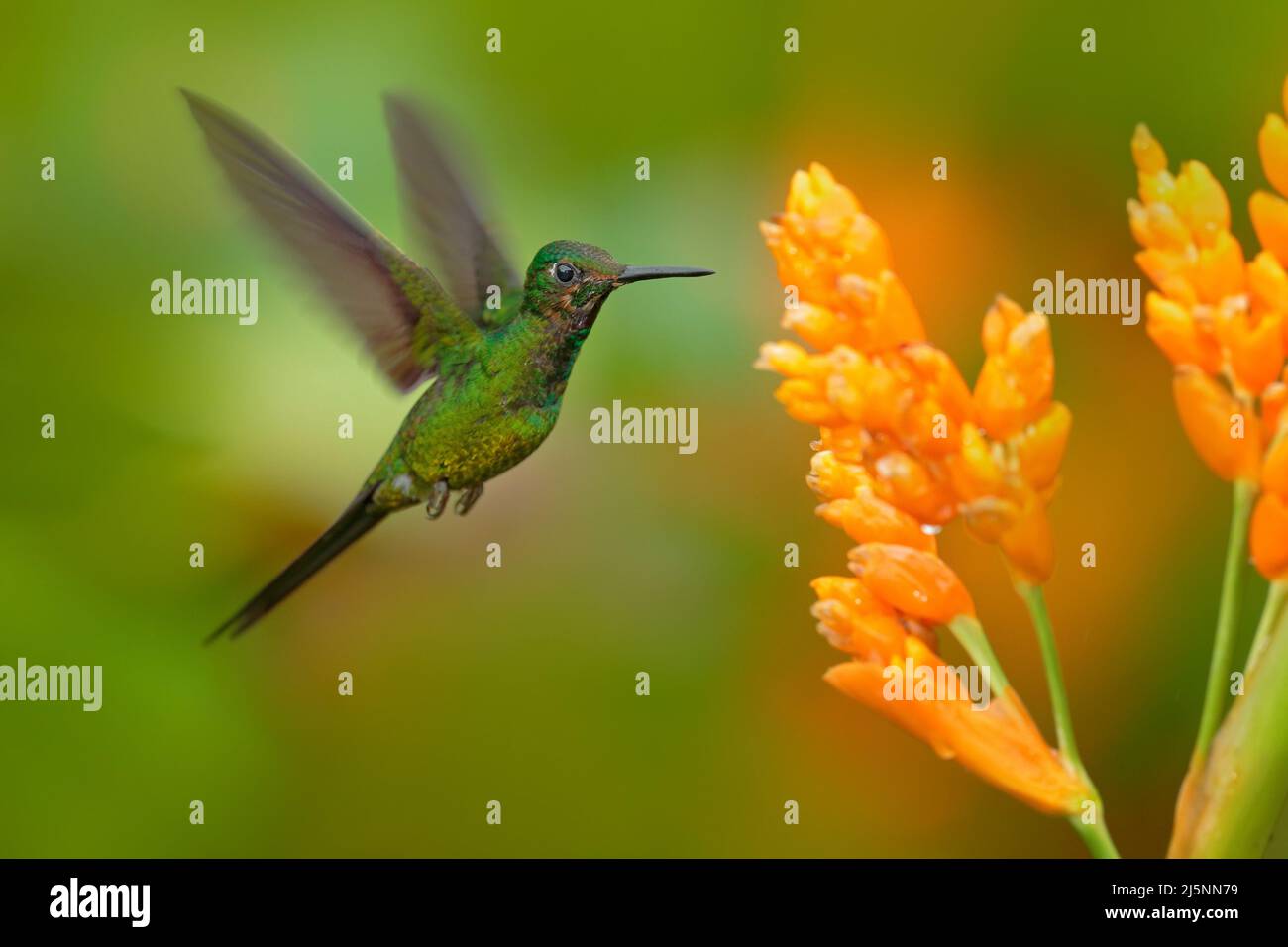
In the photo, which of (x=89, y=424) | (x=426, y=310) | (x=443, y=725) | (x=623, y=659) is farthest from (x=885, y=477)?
(x=89, y=424)

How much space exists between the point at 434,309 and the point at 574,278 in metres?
0.33

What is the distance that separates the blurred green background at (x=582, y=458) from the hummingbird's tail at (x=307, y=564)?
31.2 inches

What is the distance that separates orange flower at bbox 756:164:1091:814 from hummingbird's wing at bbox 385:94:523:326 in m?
0.99

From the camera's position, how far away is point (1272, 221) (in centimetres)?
159

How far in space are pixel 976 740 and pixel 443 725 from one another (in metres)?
1.98

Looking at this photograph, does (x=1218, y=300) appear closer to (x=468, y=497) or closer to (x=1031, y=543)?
(x=1031, y=543)

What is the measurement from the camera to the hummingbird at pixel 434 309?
221cm

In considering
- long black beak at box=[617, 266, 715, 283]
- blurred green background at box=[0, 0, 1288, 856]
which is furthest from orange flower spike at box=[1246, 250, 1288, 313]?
blurred green background at box=[0, 0, 1288, 856]

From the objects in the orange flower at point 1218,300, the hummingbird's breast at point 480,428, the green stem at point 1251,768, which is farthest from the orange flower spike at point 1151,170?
the hummingbird's breast at point 480,428

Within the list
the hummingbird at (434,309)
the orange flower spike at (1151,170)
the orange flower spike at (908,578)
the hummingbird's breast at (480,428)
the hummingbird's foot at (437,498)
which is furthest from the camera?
the hummingbird's foot at (437,498)

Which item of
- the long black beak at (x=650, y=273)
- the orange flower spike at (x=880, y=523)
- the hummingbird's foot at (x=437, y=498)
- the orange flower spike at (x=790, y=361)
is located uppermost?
the long black beak at (x=650, y=273)

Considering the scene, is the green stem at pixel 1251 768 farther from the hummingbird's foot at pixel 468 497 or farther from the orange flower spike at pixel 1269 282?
the hummingbird's foot at pixel 468 497

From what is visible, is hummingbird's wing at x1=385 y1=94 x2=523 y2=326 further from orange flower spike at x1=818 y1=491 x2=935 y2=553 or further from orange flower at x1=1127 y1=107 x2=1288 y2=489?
orange flower at x1=1127 y1=107 x2=1288 y2=489

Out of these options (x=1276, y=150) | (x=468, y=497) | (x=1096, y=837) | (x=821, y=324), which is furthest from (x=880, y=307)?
(x=468, y=497)
